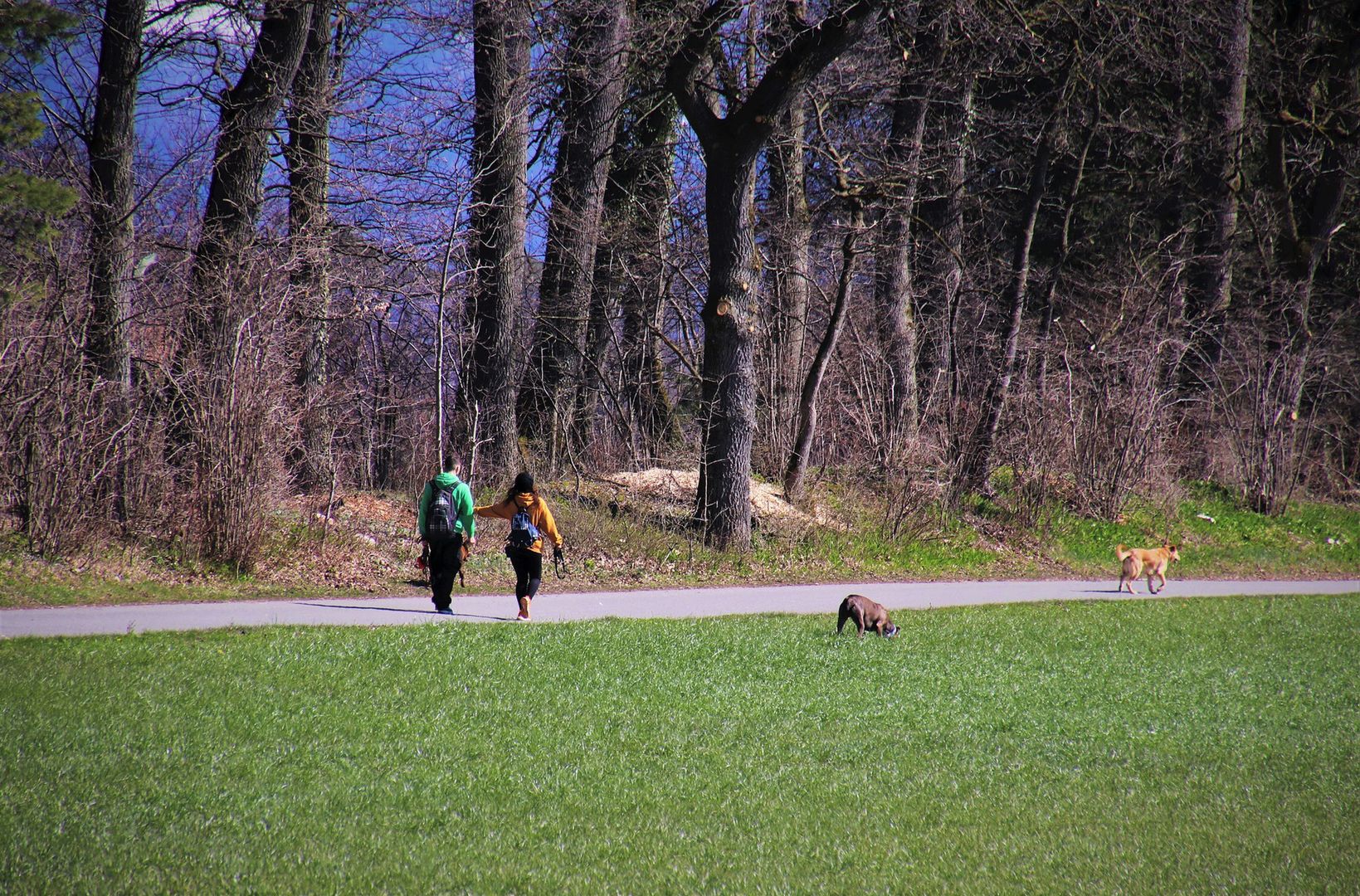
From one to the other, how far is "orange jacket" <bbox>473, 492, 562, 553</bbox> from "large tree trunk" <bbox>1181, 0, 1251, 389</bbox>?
66.2ft

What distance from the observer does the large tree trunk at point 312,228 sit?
1498cm

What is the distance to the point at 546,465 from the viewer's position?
64.1ft

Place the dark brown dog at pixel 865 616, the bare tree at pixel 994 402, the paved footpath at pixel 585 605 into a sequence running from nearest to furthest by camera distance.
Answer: the paved footpath at pixel 585 605 < the dark brown dog at pixel 865 616 < the bare tree at pixel 994 402

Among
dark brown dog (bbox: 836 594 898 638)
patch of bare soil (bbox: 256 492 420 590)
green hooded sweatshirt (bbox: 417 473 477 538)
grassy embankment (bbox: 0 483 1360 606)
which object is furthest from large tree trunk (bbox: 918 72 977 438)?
green hooded sweatshirt (bbox: 417 473 477 538)

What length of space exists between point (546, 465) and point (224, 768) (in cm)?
1361

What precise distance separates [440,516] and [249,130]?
8290 millimetres

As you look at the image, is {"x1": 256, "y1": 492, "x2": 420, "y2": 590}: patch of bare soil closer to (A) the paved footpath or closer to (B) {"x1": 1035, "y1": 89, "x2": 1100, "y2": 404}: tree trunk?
(A) the paved footpath

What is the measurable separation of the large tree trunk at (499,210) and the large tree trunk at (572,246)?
103 cm

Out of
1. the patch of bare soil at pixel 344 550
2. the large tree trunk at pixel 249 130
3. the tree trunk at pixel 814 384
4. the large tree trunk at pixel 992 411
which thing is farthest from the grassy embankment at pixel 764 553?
the large tree trunk at pixel 249 130

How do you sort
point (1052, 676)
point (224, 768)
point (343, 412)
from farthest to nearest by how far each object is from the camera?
point (343, 412)
point (1052, 676)
point (224, 768)

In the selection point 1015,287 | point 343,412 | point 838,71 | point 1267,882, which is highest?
point 838,71

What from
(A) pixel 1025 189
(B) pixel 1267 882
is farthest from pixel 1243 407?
(B) pixel 1267 882

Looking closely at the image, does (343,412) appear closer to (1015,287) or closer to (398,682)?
(398,682)

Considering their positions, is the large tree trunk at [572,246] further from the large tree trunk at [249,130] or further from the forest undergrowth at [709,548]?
the large tree trunk at [249,130]
